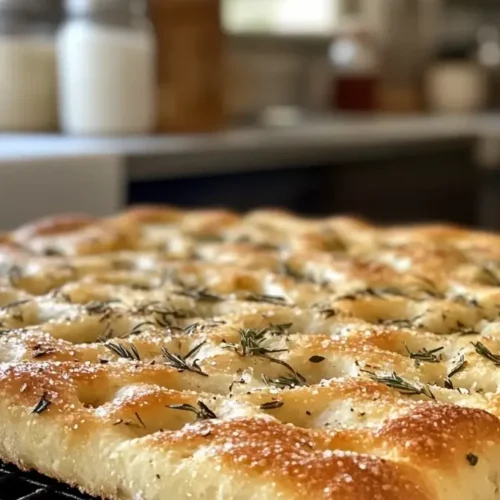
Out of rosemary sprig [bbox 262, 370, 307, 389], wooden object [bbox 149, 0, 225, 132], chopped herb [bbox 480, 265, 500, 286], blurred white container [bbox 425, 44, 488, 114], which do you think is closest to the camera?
Answer: rosemary sprig [bbox 262, 370, 307, 389]

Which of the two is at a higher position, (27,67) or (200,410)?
(27,67)

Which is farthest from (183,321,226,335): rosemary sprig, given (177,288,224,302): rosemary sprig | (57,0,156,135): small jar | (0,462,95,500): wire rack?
(57,0,156,135): small jar

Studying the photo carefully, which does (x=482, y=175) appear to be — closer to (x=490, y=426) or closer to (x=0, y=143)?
(x=0, y=143)

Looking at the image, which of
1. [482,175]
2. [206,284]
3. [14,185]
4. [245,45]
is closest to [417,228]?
[206,284]

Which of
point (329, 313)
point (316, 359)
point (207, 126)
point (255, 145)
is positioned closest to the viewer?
point (316, 359)

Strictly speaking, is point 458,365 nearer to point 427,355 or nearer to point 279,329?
point 427,355

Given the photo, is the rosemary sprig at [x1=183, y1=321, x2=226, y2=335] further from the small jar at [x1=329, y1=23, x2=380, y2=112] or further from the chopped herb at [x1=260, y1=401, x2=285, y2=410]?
the small jar at [x1=329, y1=23, x2=380, y2=112]

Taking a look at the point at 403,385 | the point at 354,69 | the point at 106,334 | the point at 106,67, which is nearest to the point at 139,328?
the point at 106,334

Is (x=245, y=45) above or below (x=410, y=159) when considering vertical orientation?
above
